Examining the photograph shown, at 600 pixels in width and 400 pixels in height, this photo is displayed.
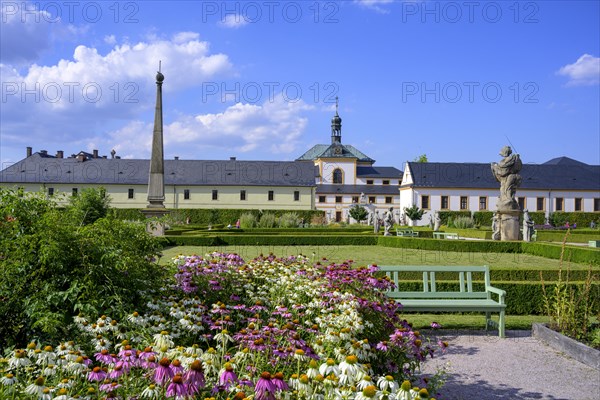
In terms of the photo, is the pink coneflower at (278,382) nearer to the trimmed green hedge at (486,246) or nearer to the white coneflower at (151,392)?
the white coneflower at (151,392)

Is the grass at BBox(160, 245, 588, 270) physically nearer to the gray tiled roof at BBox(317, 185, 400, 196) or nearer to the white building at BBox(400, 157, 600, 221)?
the white building at BBox(400, 157, 600, 221)

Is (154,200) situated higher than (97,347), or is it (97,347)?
(154,200)

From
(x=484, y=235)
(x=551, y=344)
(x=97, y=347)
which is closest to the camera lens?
(x=97, y=347)

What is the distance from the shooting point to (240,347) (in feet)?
10.1

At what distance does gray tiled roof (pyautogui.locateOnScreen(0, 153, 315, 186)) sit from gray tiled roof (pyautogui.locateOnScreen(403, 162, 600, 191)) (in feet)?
38.0

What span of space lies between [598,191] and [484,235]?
29977mm

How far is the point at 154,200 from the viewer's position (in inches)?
723

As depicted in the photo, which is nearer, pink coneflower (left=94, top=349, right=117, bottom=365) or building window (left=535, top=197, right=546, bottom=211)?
pink coneflower (left=94, top=349, right=117, bottom=365)

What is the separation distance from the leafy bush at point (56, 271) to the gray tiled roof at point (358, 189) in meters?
54.2

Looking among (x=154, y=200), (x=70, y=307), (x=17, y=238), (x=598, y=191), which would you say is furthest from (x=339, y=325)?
(x=598, y=191)

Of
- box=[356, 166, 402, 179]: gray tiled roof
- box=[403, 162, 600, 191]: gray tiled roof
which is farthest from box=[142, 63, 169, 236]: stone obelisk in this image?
box=[356, 166, 402, 179]: gray tiled roof

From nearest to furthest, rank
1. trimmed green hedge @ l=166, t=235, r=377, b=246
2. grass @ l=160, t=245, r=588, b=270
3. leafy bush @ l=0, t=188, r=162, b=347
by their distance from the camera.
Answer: leafy bush @ l=0, t=188, r=162, b=347
grass @ l=160, t=245, r=588, b=270
trimmed green hedge @ l=166, t=235, r=377, b=246

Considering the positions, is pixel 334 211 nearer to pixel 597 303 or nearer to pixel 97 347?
pixel 597 303

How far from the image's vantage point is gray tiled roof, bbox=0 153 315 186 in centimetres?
4716
